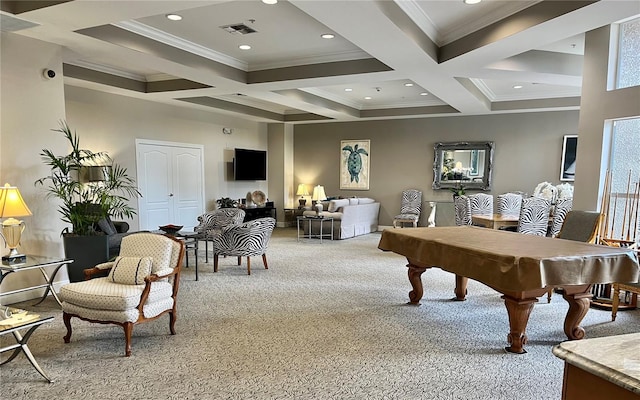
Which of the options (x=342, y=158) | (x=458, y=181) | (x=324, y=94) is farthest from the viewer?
(x=342, y=158)

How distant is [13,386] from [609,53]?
6.08 meters

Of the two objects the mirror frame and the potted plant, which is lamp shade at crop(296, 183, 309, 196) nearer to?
the mirror frame

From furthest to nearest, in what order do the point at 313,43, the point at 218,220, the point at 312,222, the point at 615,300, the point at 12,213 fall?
1. the point at 312,222
2. the point at 218,220
3. the point at 313,43
4. the point at 615,300
5. the point at 12,213

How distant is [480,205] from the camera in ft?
23.1

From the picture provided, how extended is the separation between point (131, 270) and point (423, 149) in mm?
7764

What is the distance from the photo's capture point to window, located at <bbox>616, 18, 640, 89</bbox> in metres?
4.05

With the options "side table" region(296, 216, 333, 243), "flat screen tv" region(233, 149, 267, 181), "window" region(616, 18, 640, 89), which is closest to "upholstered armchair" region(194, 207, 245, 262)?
"side table" region(296, 216, 333, 243)

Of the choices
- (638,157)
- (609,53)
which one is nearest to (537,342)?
(638,157)

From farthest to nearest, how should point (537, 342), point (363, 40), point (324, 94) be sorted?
point (324, 94) → point (363, 40) → point (537, 342)

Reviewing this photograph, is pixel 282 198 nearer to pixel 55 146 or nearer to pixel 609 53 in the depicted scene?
pixel 55 146

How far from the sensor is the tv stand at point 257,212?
9523 mm

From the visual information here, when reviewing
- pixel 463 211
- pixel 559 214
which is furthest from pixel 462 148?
pixel 559 214

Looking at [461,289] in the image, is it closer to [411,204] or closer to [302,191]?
[411,204]

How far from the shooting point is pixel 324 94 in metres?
8.15
